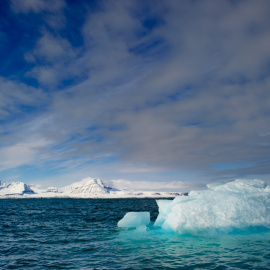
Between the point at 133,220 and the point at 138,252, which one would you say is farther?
the point at 133,220

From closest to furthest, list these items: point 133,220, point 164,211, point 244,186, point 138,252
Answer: point 138,252 < point 244,186 < point 164,211 < point 133,220

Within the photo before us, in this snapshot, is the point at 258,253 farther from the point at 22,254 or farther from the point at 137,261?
the point at 22,254

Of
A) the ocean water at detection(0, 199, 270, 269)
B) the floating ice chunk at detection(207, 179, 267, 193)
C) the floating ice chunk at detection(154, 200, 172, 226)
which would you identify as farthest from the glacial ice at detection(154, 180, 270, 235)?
the floating ice chunk at detection(154, 200, 172, 226)

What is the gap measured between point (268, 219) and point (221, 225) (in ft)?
12.6

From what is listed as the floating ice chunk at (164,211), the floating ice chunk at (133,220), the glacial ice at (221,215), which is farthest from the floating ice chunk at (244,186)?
the floating ice chunk at (133,220)

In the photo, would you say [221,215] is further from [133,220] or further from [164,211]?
[133,220]

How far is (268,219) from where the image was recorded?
690 inches

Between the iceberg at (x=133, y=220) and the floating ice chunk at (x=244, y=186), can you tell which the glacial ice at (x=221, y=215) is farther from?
the iceberg at (x=133, y=220)

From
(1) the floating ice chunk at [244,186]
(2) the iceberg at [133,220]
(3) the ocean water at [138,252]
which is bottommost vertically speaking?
(3) the ocean water at [138,252]

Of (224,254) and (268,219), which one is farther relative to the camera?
(268,219)

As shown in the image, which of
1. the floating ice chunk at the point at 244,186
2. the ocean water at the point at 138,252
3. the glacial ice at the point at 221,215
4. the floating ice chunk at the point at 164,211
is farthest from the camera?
the floating ice chunk at the point at 164,211

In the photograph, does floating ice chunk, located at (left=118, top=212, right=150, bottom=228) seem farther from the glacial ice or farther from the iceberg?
the glacial ice

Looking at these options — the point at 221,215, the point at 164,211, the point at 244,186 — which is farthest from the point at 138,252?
the point at 244,186

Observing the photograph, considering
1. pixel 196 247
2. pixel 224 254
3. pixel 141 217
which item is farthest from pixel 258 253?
pixel 141 217
